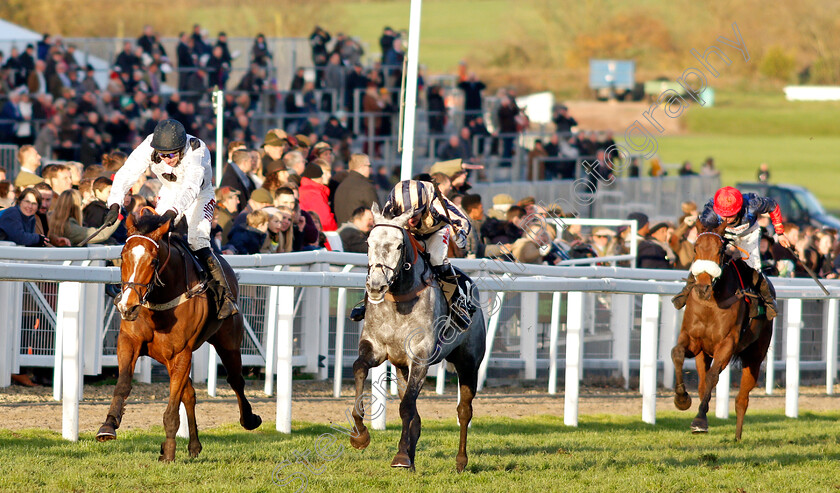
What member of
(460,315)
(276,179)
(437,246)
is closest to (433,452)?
(460,315)

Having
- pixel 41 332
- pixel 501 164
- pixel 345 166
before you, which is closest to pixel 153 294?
pixel 41 332

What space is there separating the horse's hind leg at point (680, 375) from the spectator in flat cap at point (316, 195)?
13.0ft

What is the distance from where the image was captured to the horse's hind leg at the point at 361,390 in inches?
271

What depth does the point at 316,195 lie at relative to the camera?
1170cm

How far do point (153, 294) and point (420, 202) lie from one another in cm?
163

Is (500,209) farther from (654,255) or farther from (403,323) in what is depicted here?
(403,323)

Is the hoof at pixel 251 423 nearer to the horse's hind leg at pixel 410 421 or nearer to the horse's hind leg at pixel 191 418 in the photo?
the horse's hind leg at pixel 191 418

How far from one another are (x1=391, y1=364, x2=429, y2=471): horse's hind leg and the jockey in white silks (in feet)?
1.74

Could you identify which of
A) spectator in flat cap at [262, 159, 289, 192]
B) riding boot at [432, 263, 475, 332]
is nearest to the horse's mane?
riding boot at [432, 263, 475, 332]

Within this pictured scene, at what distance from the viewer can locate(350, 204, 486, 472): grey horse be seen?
261 inches

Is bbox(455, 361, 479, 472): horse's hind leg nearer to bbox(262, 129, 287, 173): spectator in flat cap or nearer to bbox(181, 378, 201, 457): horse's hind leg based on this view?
bbox(181, 378, 201, 457): horse's hind leg

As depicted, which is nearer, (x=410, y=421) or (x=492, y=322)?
(x=410, y=421)

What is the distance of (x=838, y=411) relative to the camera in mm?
11305

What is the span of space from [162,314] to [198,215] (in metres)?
0.69
